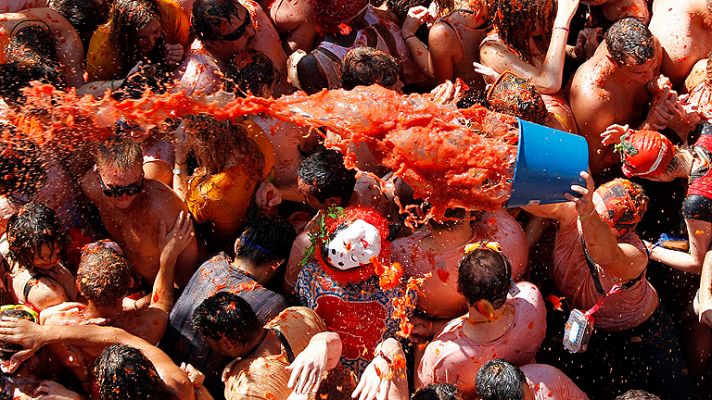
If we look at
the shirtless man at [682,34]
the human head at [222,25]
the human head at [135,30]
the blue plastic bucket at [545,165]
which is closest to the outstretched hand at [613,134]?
the shirtless man at [682,34]

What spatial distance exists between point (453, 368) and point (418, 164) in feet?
3.63

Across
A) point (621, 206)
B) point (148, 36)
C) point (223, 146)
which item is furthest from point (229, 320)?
point (148, 36)

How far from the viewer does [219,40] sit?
5.97 metres

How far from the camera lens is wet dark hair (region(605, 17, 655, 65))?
5477 millimetres

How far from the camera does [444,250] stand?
16.0 ft

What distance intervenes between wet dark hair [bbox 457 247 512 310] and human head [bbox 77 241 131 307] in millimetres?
1818

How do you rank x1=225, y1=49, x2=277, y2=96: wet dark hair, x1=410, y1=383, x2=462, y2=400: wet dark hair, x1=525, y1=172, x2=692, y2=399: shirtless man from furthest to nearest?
x1=225, y1=49, x2=277, y2=96: wet dark hair < x1=525, y1=172, x2=692, y2=399: shirtless man < x1=410, y1=383, x2=462, y2=400: wet dark hair

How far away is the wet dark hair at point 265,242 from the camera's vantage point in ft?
16.9

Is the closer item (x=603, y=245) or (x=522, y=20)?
(x=603, y=245)

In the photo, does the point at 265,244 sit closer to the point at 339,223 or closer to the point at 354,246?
the point at 339,223

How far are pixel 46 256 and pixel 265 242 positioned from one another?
1.23 m

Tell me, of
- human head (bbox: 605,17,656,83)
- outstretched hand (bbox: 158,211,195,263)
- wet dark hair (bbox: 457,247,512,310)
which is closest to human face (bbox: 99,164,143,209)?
outstretched hand (bbox: 158,211,195,263)

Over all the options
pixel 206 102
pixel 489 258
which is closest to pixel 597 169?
pixel 489 258

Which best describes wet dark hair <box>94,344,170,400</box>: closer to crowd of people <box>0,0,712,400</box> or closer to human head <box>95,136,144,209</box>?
crowd of people <box>0,0,712,400</box>
